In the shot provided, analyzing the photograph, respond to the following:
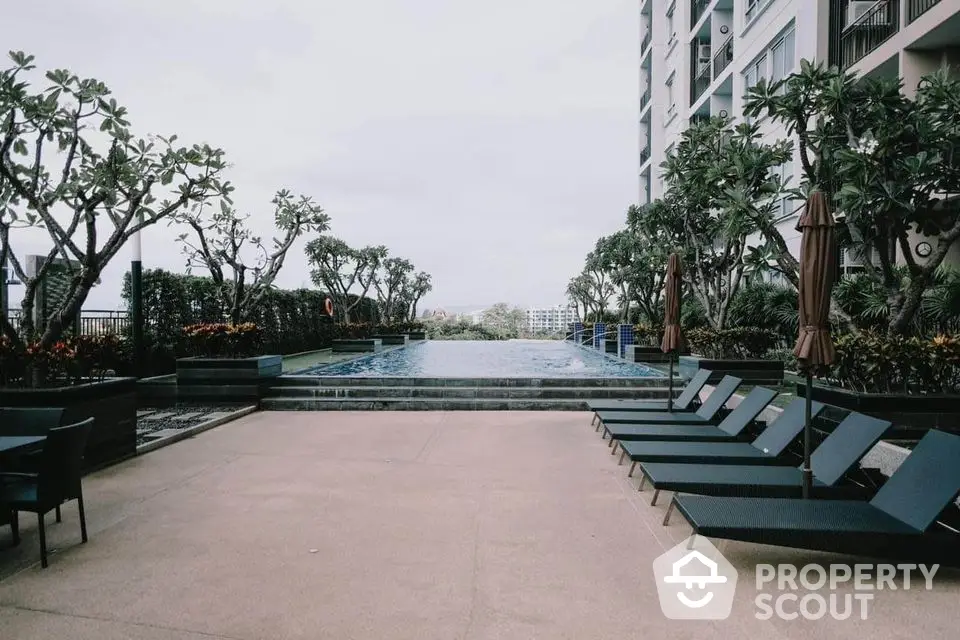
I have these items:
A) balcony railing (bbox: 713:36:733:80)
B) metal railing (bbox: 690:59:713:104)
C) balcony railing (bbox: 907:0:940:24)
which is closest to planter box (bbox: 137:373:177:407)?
balcony railing (bbox: 907:0:940:24)

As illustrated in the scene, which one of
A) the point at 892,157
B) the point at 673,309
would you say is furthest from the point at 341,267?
the point at 892,157

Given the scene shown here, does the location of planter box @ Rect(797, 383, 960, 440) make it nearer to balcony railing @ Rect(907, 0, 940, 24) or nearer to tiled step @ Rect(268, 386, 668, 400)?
tiled step @ Rect(268, 386, 668, 400)

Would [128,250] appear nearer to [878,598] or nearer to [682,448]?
[682,448]

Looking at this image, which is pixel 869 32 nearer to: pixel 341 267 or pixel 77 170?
pixel 77 170

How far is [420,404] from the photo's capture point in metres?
11.0

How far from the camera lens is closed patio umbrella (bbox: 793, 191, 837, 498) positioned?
14.9 ft

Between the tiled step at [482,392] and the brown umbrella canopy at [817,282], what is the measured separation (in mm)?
6982

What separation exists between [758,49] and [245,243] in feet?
55.9

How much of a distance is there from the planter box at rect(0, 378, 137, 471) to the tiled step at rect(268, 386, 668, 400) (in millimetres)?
4450

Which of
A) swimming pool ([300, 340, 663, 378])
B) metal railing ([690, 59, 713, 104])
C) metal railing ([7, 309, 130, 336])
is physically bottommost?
swimming pool ([300, 340, 663, 378])

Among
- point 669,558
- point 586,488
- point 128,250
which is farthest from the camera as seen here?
point 128,250

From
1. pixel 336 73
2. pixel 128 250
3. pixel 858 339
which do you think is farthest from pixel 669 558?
pixel 336 73

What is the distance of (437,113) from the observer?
41.6 meters

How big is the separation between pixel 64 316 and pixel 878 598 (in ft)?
27.0
